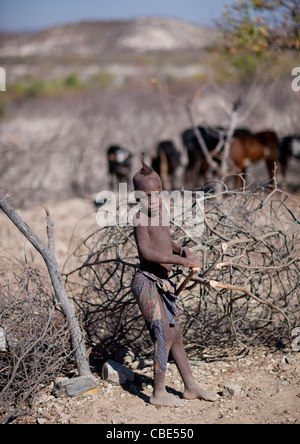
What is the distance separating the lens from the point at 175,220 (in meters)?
4.29

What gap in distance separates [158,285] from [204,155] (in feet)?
24.0

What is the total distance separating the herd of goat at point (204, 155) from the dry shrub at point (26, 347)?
6.97 meters

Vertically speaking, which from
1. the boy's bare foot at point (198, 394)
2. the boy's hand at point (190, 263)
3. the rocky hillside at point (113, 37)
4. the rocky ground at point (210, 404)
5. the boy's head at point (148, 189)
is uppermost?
the rocky hillside at point (113, 37)

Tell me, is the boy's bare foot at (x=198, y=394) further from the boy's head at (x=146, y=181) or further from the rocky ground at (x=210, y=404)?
the boy's head at (x=146, y=181)

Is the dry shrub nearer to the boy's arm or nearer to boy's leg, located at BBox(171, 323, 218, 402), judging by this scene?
boy's leg, located at BBox(171, 323, 218, 402)

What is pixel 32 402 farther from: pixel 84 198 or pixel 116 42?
pixel 116 42

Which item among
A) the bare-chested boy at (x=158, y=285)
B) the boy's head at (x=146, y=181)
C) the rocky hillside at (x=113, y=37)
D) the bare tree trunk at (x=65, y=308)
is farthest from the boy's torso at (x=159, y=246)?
the rocky hillside at (x=113, y=37)

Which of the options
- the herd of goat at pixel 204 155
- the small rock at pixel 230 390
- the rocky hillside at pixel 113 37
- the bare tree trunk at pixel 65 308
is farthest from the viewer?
the rocky hillside at pixel 113 37

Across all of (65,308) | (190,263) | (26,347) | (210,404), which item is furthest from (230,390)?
(26,347)

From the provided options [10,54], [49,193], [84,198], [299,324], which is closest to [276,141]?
[84,198]

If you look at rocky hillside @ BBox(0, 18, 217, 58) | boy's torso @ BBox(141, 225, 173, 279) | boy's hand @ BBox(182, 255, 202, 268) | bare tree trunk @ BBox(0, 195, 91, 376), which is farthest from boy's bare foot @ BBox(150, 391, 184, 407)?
rocky hillside @ BBox(0, 18, 217, 58)

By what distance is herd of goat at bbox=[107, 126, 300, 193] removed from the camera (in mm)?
10484

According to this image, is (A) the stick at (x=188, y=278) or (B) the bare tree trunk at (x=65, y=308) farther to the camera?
(B) the bare tree trunk at (x=65, y=308)

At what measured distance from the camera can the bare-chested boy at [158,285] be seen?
3350 mm
